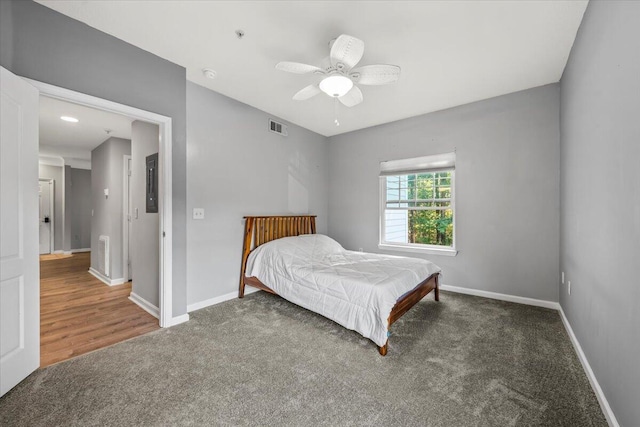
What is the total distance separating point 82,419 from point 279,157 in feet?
11.5

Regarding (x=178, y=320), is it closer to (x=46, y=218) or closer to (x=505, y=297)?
(x=505, y=297)

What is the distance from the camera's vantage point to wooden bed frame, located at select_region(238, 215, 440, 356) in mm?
2627

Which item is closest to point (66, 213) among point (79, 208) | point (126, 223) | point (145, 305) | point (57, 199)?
point (79, 208)

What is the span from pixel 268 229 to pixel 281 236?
271 millimetres

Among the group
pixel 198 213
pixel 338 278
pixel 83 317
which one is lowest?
pixel 83 317

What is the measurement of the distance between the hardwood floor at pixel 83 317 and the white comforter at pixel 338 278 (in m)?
1.38

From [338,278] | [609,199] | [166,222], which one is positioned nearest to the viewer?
[609,199]

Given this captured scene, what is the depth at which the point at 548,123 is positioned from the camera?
311 centimetres

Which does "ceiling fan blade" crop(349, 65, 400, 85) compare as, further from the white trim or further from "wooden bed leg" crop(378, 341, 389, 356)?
the white trim

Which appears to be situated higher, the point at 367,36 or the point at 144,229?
the point at 367,36

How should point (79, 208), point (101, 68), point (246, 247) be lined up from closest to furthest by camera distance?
point (101, 68), point (246, 247), point (79, 208)

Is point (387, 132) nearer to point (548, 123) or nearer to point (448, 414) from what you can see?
point (548, 123)

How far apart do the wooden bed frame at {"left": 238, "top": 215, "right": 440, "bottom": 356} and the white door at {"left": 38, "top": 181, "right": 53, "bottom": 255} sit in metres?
7.11

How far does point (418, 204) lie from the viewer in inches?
166
